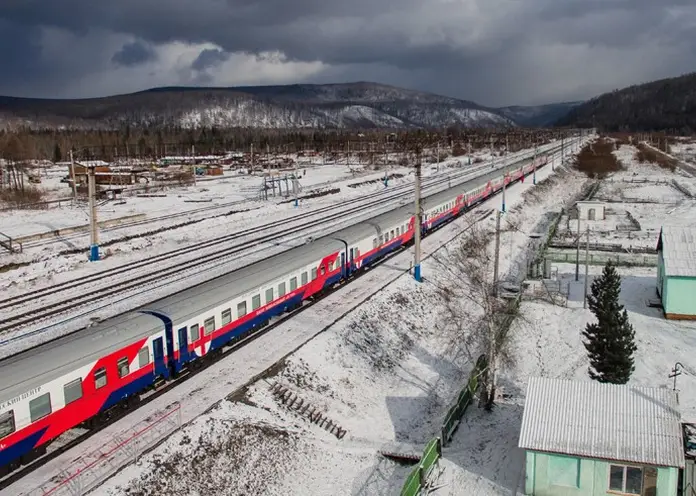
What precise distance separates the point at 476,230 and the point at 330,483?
3799 cm

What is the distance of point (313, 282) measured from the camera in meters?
32.0

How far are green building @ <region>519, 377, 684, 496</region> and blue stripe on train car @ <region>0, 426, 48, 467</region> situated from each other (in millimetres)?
13349

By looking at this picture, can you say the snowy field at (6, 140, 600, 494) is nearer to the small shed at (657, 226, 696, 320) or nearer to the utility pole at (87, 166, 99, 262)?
the small shed at (657, 226, 696, 320)

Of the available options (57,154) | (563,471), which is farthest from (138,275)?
(57,154)

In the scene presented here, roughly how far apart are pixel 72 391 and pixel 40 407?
107 cm

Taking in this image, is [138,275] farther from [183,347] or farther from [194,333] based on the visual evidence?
[183,347]

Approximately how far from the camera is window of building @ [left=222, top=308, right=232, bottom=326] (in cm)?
2481

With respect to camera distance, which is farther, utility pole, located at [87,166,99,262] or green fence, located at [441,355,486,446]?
utility pole, located at [87,166,99,262]

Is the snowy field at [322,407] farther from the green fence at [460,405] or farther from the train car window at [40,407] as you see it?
the train car window at [40,407]

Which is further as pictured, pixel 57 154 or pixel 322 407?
pixel 57 154

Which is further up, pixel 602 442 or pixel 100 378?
pixel 100 378

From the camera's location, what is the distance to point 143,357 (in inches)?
818

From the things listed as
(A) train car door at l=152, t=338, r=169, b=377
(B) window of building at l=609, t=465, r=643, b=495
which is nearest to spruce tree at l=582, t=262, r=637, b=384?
(B) window of building at l=609, t=465, r=643, b=495

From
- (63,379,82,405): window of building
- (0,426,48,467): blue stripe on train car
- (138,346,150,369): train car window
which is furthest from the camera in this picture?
(138,346,150,369): train car window
